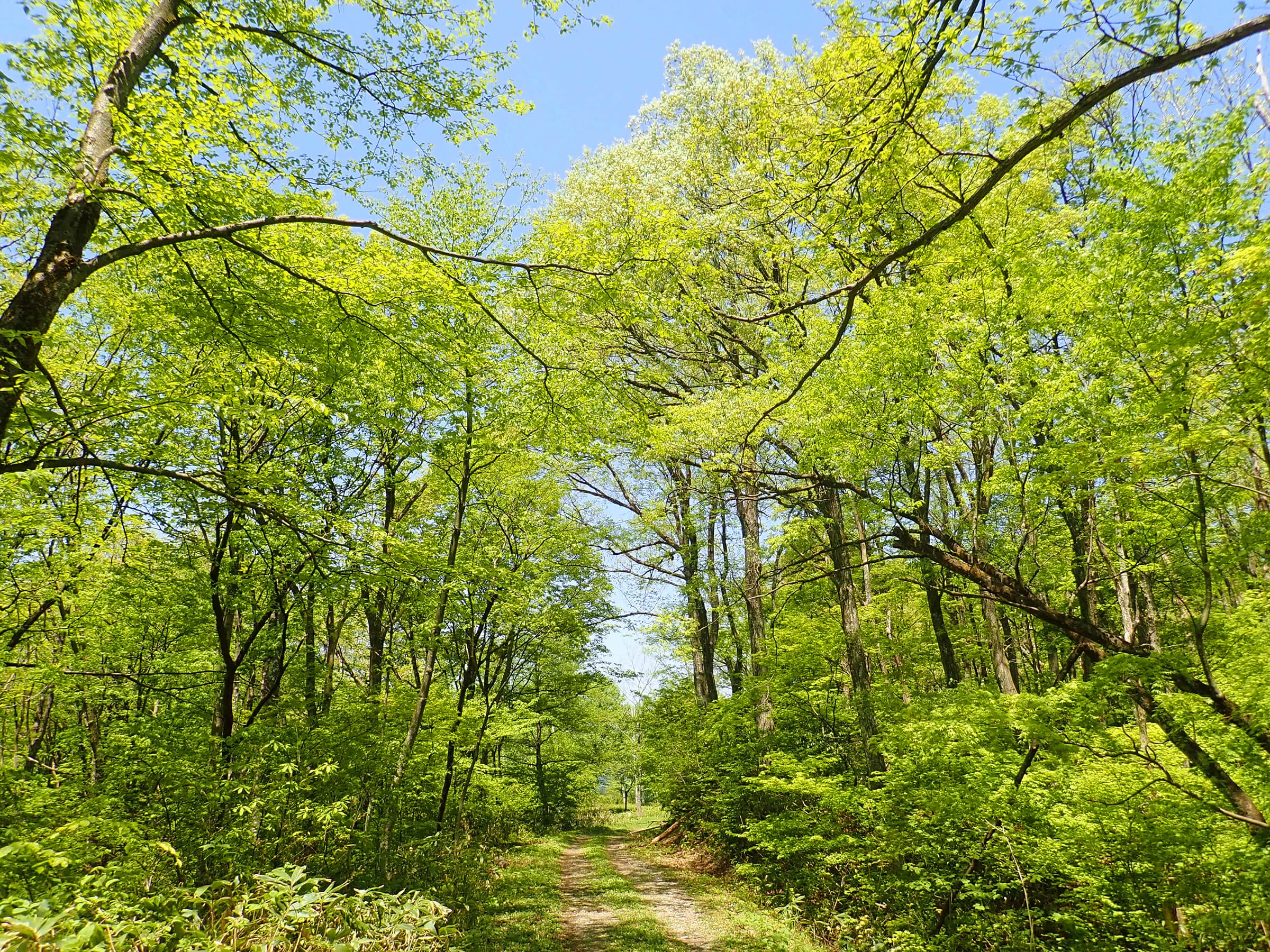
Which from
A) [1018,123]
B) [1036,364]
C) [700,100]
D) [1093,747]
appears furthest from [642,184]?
[1093,747]

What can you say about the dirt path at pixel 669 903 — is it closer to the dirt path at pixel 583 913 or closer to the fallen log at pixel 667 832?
the dirt path at pixel 583 913

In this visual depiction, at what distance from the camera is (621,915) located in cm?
877

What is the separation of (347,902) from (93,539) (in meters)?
4.61

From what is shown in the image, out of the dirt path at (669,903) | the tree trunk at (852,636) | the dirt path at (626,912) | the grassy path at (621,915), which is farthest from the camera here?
the tree trunk at (852,636)

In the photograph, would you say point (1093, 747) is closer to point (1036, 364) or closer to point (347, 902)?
point (1036, 364)

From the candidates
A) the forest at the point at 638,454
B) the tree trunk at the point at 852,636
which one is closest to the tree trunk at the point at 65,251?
the forest at the point at 638,454

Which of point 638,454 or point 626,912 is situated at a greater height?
point 638,454

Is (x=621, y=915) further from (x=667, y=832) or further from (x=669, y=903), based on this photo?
(x=667, y=832)

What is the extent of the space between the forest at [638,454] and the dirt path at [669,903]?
0.24 meters

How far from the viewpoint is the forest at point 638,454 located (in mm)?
4148

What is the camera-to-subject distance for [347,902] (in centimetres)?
509

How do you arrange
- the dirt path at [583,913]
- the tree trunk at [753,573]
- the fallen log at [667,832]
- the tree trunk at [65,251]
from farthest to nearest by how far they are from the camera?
the fallen log at [667,832]
the tree trunk at [753,573]
the dirt path at [583,913]
the tree trunk at [65,251]

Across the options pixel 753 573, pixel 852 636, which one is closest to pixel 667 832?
pixel 753 573

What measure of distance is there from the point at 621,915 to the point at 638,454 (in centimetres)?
855
